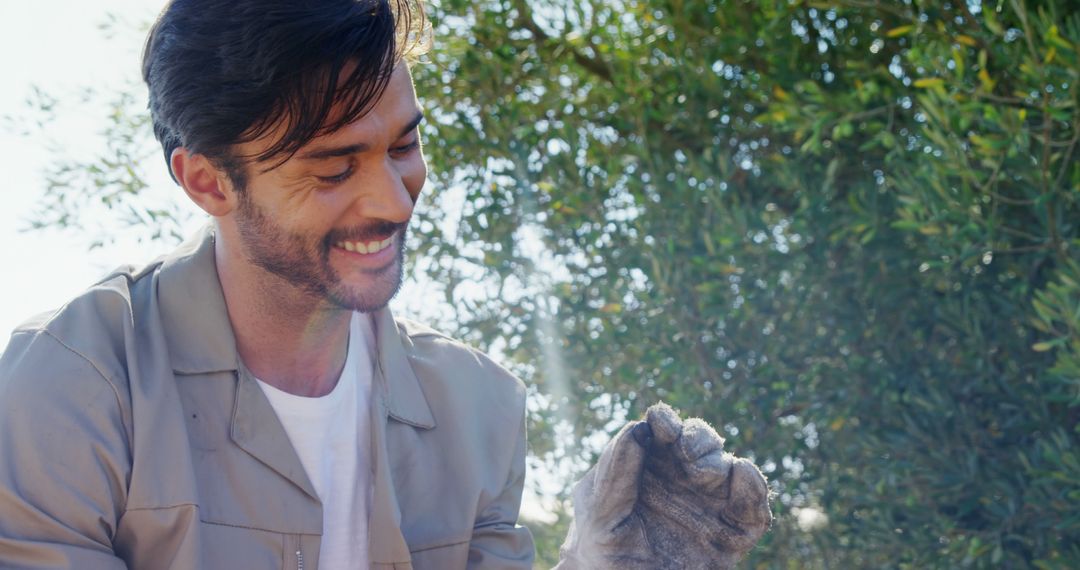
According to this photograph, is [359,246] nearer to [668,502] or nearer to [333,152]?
[333,152]

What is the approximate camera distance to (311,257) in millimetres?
2184

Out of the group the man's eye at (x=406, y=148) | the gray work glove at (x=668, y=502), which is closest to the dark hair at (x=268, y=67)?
the man's eye at (x=406, y=148)

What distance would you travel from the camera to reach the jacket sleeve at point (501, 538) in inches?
90.6

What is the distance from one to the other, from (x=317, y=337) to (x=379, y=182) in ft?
1.13

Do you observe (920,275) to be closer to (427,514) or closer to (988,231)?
(988,231)

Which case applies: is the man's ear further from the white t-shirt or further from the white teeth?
the white t-shirt

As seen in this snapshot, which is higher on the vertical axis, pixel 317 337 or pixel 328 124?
pixel 328 124

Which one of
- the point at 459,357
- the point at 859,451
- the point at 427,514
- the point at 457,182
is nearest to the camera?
the point at 427,514

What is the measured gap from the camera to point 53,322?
201cm

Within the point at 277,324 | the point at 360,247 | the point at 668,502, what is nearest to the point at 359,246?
the point at 360,247

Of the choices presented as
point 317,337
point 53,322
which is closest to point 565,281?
point 317,337

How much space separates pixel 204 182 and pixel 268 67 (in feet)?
0.87

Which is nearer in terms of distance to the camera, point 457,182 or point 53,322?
point 53,322

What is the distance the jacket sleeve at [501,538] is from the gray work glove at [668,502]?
0.18 m
